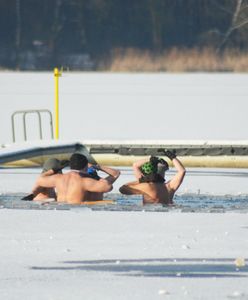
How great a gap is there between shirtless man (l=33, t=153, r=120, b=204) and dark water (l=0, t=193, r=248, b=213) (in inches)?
7.0

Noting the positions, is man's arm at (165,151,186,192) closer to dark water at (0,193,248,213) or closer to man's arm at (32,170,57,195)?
dark water at (0,193,248,213)

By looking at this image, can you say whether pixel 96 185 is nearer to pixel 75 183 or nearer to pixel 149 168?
pixel 75 183

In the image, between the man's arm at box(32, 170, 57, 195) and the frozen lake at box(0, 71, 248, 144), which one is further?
the frozen lake at box(0, 71, 248, 144)

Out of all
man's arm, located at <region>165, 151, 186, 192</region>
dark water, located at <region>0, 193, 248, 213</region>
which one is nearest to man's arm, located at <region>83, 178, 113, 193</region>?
dark water, located at <region>0, 193, 248, 213</region>

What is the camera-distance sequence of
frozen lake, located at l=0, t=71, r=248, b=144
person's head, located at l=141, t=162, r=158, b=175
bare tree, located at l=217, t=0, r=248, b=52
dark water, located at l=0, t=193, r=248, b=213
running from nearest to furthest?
dark water, located at l=0, t=193, r=248, b=213 < person's head, located at l=141, t=162, r=158, b=175 < frozen lake, located at l=0, t=71, r=248, b=144 < bare tree, located at l=217, t=0, r=248, b=52

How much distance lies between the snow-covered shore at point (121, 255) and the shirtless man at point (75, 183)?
0.30m

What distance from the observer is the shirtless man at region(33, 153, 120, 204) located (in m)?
15.1

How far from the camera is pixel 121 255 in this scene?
11.4 metres

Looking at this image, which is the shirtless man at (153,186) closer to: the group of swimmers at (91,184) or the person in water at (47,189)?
the group of swimmers at (91,184)

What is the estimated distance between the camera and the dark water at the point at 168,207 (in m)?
15.3

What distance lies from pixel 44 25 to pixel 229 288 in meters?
61.6

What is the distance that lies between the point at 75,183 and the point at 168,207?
1051 millimetres

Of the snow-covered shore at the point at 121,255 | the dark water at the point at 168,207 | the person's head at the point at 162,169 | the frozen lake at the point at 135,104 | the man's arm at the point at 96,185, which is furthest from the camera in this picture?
the frozen lake at the point at 135,104

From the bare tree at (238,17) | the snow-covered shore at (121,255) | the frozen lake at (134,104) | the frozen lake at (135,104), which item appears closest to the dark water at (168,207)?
the snow-covered shore at (121,255)
